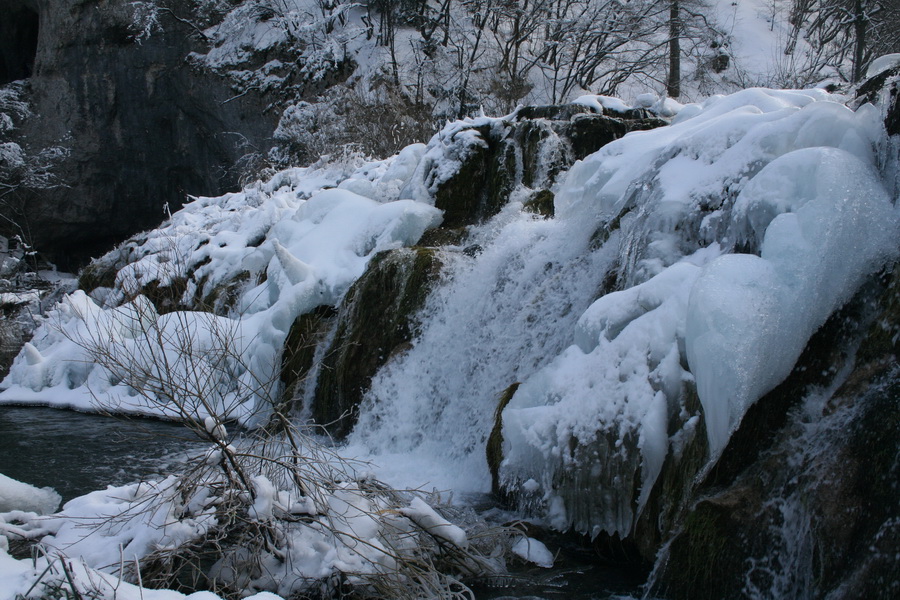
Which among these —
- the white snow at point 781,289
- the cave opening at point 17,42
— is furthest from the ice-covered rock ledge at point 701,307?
the cave opening at point 17,42

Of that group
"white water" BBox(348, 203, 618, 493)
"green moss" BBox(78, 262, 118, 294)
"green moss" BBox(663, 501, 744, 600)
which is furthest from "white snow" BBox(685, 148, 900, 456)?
"green moss" BBox(78, 262, 118, 294)

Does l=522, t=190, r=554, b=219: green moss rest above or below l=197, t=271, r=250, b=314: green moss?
above

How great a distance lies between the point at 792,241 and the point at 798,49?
1507 cm

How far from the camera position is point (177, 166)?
18078 mm

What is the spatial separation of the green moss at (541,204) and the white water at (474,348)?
35 cm

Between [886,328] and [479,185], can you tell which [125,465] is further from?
[886,328]

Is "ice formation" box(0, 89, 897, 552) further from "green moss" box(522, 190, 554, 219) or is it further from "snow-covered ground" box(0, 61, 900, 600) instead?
"green moss" box(522, 190, 554, 219)

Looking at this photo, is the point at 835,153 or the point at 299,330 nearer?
the point at 835,153

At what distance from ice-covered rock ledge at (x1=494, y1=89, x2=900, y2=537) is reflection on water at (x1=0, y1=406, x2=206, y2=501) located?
235 centimetres

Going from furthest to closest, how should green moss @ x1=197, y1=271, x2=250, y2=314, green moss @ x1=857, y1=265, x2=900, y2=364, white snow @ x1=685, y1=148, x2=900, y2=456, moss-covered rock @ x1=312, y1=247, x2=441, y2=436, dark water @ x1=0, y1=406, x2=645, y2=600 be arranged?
green moss @ x1=197, y1=271, x2=250, y2=314, moss-covered rock @ x1=312, y1=247, x2=441, y2=436, dark water @ x1=0, y1=406, x2=645, y2=600, white snow @ x1=685, y1=148, x2=900, y2=456, green moss @ x1=857, y1=265, x2=900, y2=364

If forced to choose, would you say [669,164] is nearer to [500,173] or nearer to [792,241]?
[792,241]

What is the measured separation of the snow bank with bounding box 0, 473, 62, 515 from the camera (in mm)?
3074

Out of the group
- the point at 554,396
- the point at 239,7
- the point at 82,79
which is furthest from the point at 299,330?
the point at 82,79

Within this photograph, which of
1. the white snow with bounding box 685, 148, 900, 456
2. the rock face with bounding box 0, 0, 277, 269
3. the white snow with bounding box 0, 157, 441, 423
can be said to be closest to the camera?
the white snow with bounding box 685, 148, 900, 456
